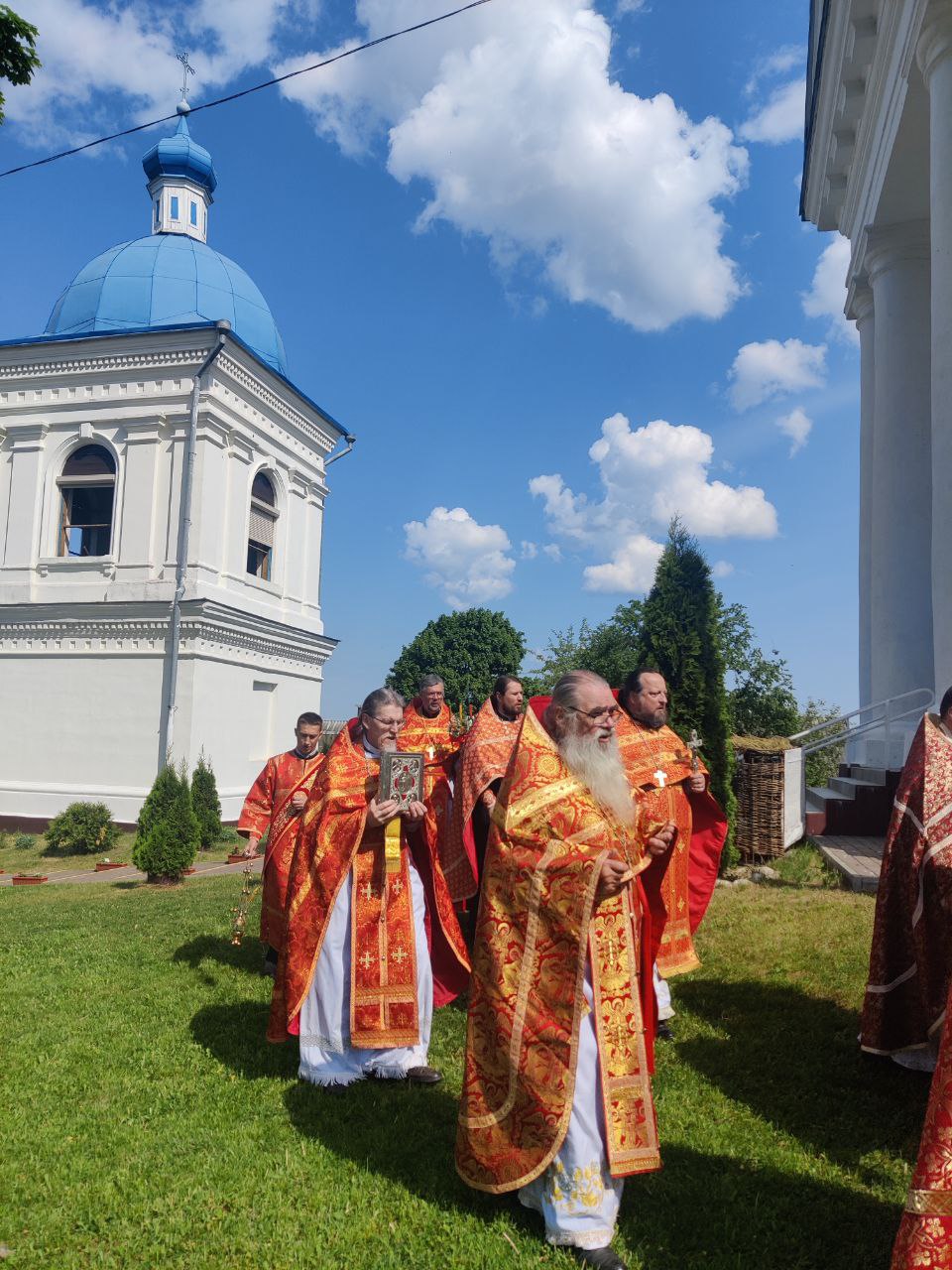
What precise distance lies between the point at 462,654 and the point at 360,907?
41.9m

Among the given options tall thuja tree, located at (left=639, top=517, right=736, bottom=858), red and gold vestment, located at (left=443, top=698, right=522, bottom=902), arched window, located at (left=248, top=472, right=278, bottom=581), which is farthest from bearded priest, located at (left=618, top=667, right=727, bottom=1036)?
arched window, located at (left=248, top=472, right=278, bottom=581)

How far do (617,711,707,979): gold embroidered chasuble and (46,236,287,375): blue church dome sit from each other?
62.7 ft

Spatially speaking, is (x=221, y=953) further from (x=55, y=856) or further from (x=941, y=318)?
(x=55, y=856)

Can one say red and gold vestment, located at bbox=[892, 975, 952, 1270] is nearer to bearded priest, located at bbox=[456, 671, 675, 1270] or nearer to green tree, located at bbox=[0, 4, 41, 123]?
bearded priest, located at bbox=[456, 671, 675, 1270]

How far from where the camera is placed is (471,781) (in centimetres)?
626

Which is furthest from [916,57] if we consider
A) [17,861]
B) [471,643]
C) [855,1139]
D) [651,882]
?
[471,643]

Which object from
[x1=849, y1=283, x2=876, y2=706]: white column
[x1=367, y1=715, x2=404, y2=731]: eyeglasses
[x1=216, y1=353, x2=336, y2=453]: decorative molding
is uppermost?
[x1=216, y1=353, x2=336, y2=453]: decorative molding

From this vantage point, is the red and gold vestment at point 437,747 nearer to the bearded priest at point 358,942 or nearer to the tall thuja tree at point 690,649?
the bearded priest at point 358,942

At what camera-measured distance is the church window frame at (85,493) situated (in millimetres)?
21297

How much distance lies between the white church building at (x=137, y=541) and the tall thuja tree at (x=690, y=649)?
11480 mm

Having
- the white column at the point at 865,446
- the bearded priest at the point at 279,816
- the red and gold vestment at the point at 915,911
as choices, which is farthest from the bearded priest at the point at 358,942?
the white column at the point at 865,446

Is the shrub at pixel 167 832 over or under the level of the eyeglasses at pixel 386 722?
under

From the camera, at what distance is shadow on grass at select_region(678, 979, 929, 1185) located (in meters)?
4.25

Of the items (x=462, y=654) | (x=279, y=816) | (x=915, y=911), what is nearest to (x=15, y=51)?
(x=279, y=816)
